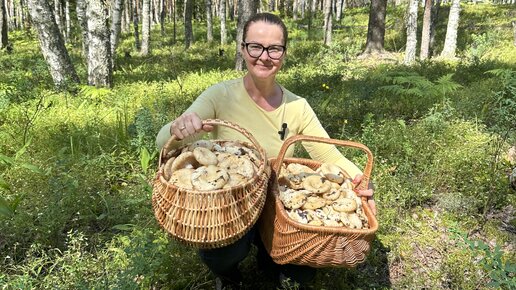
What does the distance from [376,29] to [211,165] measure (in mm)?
12217

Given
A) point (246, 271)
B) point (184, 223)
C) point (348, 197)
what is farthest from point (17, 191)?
point (348, 197)

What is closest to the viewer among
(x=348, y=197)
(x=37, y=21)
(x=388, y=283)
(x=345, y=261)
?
(x=345, y=261)

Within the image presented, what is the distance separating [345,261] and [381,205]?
1.88 metres

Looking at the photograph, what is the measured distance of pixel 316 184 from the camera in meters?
2.16

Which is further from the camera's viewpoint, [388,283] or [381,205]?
[381,205]

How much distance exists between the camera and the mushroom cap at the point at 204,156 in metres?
1.90

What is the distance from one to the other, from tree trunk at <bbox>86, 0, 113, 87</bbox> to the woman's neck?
18.8 feet

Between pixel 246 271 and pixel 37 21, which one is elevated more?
pixel 37 21

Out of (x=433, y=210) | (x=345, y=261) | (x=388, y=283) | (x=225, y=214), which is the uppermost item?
(x=225, y=214)

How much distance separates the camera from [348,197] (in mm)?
2141

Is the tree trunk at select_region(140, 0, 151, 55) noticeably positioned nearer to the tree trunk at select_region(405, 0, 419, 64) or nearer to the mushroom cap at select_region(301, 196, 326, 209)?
the tree trunk at select_region(405, 0, 419, 64)

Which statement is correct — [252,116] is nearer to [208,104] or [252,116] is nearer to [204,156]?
[208,104]

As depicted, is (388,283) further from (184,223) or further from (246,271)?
(184,223)

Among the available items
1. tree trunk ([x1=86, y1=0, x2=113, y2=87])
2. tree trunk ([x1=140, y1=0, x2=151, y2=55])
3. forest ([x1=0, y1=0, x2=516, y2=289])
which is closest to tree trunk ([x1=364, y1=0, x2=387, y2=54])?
forest ([x1=0, y1=0, x2=516, y2=289])
